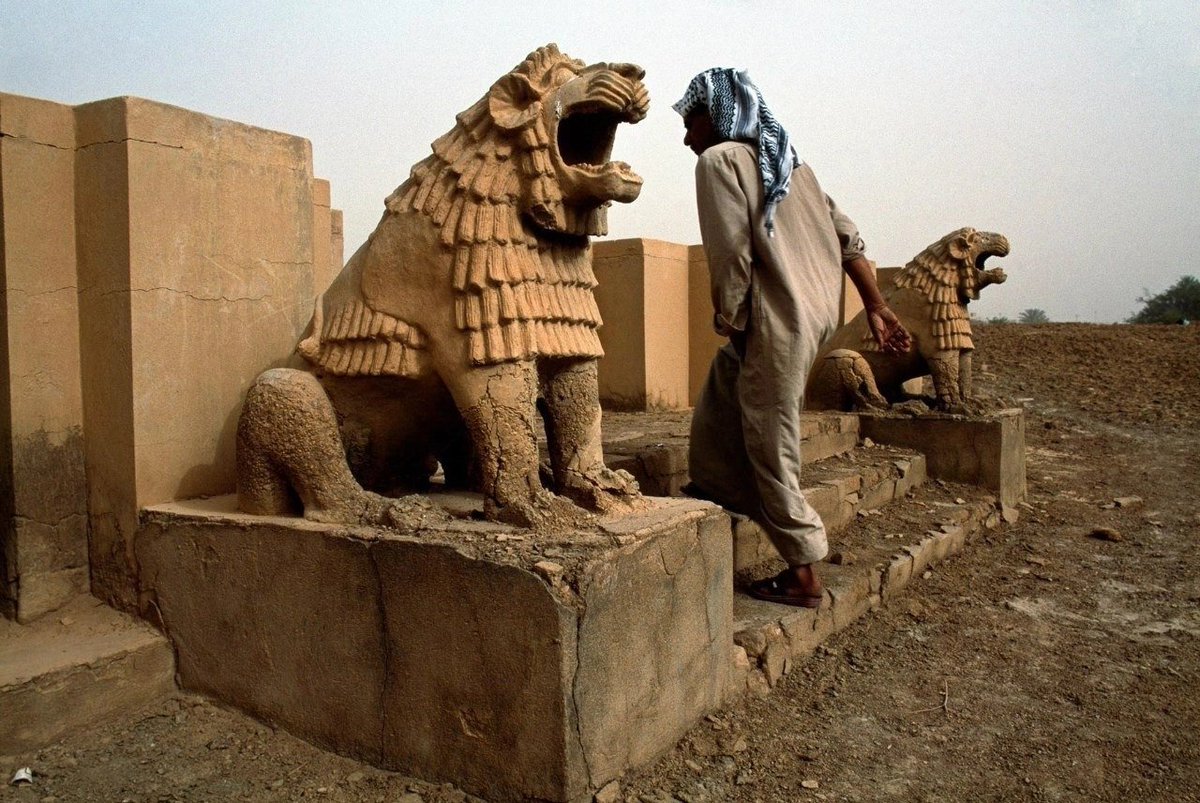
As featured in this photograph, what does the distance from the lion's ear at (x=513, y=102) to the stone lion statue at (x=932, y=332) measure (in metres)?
3.71

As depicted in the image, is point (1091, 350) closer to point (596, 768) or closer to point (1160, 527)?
point (1160, 527)

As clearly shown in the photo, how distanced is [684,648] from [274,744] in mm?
1108

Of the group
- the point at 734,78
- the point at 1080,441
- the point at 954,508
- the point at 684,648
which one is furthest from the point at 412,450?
the point at 1080,441

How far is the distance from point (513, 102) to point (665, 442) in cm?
245

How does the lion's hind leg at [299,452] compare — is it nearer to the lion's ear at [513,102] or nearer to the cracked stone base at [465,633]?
the cracked stone base at [465,633]

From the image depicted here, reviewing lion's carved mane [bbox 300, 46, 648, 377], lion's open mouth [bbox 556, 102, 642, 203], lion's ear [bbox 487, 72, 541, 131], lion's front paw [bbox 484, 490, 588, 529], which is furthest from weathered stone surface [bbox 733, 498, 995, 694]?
lion's ear [bbox 487, 72, 541, 131]

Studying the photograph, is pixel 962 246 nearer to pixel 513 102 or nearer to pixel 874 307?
pixel 874 307

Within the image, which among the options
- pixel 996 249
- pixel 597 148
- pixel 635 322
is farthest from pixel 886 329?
pixel 635 322

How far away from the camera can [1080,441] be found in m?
7.85

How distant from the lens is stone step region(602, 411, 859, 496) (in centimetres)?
404

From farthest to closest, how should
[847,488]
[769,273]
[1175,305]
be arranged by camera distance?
1. [1175,305]
2. [847,488]
3. [769,273]

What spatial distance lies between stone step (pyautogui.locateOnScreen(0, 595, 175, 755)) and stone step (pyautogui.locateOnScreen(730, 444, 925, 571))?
1942mm

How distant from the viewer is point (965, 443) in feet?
18.2

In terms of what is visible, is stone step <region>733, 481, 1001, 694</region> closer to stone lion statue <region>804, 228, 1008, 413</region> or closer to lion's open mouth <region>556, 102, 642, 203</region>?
stone lion statue <region>804, 228, 1008, 413</region>
